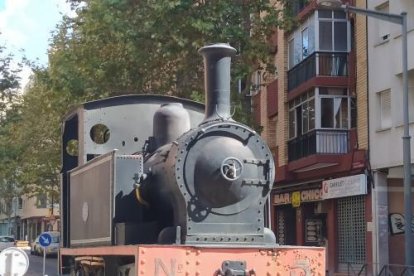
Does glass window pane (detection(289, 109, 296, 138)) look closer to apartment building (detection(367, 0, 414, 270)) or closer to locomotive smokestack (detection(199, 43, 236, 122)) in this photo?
apartment building (detection(367, 0, 414, 270))

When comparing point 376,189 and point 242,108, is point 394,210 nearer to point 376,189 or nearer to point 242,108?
point 376,189

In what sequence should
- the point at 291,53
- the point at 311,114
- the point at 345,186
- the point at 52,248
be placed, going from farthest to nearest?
the point at 52,248 < the point at 291,53 < the point at 311,114 < the point at 345,186

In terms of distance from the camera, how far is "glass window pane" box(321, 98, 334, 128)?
2808cm

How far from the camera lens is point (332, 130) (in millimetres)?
27891

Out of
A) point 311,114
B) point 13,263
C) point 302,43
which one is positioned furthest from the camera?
point 302,43

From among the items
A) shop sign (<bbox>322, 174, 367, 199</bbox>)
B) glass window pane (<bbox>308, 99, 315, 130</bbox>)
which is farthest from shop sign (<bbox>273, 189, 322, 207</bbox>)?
glass window pane (<bbox>308, 99, 315, 130</bbox>)

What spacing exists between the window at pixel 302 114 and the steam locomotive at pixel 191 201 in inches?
713

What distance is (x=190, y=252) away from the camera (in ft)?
28.4

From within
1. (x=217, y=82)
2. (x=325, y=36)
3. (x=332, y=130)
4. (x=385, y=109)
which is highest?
(x=325, y=36)

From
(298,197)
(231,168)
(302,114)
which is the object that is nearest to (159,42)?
(302,114)

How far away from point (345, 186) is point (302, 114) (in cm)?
388

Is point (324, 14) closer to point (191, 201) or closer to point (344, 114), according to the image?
point (344, 114)

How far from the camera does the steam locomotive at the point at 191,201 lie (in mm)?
8773

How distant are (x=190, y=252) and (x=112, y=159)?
5.55 ft
